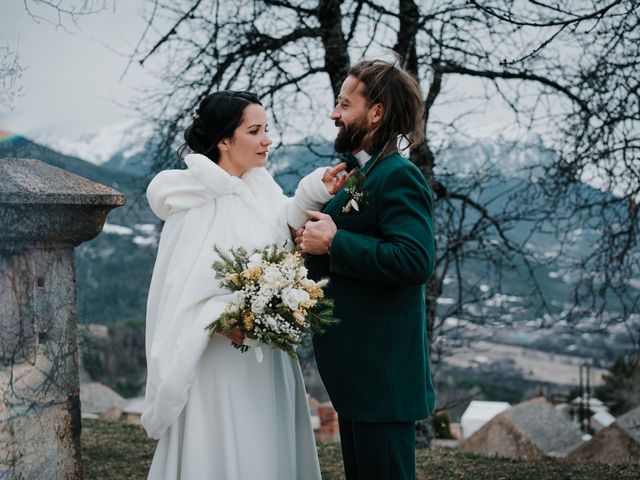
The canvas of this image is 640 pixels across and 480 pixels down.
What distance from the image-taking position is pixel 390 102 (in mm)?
3139

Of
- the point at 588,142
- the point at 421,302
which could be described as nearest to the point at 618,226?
the point at 588,142

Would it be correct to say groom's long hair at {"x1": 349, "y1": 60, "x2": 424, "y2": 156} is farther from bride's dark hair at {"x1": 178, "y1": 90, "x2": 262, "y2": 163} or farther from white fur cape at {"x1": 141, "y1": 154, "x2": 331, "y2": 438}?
bride's dark hair at {"x1": 178, "y1": 90, "x2": 262, "y2": 163}

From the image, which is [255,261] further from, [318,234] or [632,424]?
[632,424]

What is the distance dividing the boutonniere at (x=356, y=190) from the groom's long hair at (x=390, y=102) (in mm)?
169

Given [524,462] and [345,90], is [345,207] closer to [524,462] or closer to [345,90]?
[345,90]

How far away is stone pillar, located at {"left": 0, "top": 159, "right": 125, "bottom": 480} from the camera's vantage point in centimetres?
325

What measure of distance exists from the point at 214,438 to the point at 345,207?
3.77 ft

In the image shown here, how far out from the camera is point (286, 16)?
764cm

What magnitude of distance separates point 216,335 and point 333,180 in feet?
2.76

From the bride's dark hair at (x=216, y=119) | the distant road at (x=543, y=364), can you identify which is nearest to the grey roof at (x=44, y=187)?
the bride's dark hair at (x=216, y=119)

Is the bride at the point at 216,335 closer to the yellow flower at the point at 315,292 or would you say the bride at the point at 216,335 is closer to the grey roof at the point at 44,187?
the grey roof at the point at 44,187

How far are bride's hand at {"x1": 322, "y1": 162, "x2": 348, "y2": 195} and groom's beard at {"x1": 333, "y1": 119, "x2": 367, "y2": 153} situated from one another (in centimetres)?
8

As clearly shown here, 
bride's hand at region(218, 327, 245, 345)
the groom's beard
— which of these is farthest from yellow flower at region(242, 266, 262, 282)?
the groom's beard

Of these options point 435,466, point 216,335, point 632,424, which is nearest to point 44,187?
point 216,335
